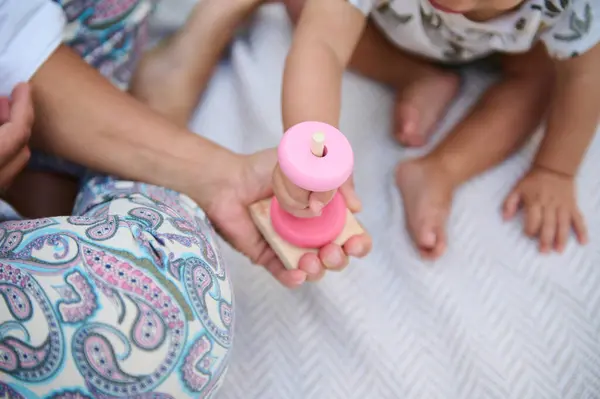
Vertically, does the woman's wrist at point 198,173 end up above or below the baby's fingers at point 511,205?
above

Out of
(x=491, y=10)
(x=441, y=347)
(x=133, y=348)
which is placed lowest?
(x=441, y=347)

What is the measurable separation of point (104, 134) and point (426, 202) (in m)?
0.34

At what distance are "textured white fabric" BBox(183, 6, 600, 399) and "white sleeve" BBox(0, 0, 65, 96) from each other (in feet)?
0.74

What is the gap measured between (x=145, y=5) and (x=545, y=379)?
569 mm

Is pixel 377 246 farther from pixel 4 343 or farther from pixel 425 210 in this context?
pixel 4 343

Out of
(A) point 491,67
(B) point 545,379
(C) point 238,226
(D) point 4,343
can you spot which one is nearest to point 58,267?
(D) point 4,343

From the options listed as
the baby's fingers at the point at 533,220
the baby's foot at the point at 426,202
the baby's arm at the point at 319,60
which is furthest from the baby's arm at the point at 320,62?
the baby's fingers at the point at 533,220

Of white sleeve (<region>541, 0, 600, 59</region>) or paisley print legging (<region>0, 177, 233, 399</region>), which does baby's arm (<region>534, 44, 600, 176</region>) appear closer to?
white sleeve (<region>541, 0, 600, 59</region>)

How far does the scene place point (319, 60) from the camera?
0.59m

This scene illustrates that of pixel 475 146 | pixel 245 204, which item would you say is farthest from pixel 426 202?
pixel 245 204

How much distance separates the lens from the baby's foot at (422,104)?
2.29ft

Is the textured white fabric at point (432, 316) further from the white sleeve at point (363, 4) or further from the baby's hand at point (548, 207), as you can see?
the white sleeve at point (363, 4)

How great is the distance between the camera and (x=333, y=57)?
611 mm

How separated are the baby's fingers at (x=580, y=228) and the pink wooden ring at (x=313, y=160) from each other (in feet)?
1.14
